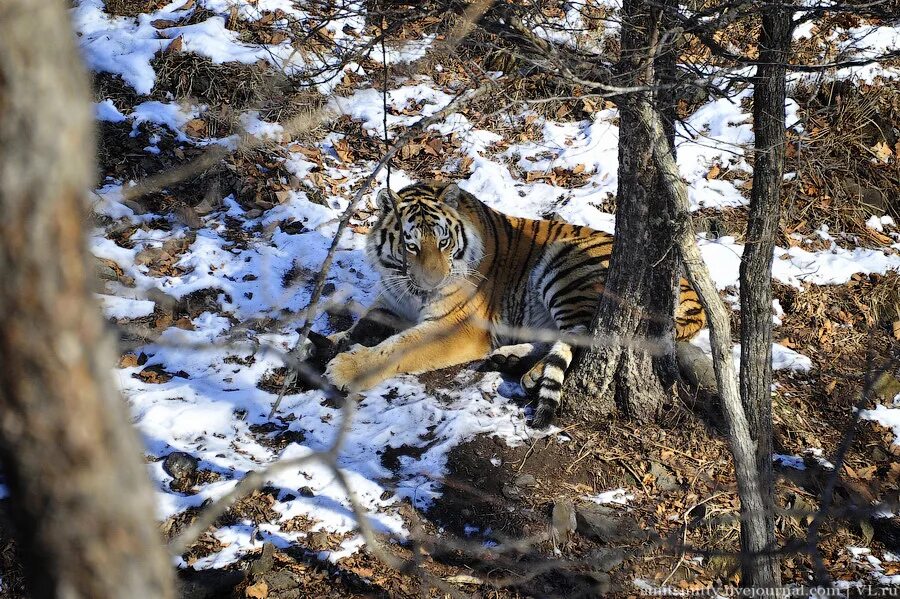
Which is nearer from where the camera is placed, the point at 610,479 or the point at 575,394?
the point at 610,479

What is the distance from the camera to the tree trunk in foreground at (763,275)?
2.93 meters

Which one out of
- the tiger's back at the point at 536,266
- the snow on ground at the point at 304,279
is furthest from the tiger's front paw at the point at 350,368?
the tiger's back at the point at 536,266

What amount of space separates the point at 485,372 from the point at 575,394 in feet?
2.46

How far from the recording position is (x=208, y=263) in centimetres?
563

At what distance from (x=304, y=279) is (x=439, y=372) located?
1362mm

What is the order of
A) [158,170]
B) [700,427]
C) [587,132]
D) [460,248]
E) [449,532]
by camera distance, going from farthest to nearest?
[587,132], [158,170], [460,248], [700,427], [449,532]

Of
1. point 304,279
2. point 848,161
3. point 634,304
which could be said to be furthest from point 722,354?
point 848,161

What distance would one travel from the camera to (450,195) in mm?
5426

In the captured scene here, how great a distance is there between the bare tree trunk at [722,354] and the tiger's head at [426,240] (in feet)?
7.80

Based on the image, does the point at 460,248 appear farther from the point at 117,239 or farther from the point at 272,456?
the point at 117,239

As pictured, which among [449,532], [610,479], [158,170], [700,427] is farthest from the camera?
[158,170]

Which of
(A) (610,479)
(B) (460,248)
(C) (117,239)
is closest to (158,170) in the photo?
(C) (117,239)

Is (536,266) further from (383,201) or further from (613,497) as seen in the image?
(613,497)

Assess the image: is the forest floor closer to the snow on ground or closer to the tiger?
the snow on ground
